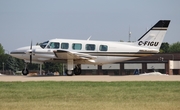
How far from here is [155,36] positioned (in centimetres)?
3644

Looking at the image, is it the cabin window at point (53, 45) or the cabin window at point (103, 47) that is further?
the cabin window at point (103, 47)

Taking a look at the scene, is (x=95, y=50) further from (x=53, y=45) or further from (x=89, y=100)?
(x=89, y=100)

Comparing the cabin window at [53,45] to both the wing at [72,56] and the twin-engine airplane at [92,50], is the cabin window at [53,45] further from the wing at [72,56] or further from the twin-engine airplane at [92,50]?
the wing at [72,56]

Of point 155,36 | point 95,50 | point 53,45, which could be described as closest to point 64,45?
point 53,45

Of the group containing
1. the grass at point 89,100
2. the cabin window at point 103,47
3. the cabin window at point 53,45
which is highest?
the cabin window at point 53,45

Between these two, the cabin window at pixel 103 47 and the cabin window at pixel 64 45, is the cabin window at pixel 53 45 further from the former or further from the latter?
the cabin window at pixel 103 47

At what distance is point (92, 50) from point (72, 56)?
2092 mm

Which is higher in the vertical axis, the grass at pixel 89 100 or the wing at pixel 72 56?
the wing at pixel 72 56

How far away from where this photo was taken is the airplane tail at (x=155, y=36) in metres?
36.4

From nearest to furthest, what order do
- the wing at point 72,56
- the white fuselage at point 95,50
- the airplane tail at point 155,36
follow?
the wing at point 72,56, the white fuselage at point 95,50, the airplane tail at point 155,36

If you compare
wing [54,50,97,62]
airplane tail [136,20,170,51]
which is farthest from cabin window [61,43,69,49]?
airplane tail [136,20,170,51]

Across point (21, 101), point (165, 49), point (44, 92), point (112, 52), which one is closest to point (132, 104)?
point (21, 101)

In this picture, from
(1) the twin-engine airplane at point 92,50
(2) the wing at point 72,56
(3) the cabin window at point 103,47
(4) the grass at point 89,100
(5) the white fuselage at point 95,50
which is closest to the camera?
(4) the grass at point 89,100

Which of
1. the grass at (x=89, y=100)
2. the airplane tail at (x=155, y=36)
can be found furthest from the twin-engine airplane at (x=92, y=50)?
the grass at (x=89, y=100)
